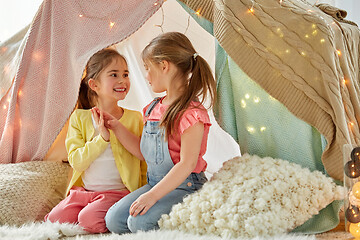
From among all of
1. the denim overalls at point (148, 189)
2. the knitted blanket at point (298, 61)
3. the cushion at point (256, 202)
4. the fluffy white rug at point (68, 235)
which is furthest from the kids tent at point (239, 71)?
the fluffy white rug at point (68, 235)

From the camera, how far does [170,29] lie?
197 cm

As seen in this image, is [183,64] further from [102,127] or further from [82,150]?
[82,150]

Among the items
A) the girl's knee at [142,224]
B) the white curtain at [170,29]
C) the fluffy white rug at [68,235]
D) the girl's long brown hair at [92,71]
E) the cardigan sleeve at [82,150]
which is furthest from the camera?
the white curtain at [170,29]

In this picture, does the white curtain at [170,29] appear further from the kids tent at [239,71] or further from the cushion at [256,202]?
the cushion at [256,202]

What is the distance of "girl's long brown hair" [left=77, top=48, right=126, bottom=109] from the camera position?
169 cm

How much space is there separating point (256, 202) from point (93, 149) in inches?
25.0

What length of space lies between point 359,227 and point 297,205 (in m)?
0.18

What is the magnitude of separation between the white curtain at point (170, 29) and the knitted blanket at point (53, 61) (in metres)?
0.20

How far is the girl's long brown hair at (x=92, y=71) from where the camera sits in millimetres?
1690

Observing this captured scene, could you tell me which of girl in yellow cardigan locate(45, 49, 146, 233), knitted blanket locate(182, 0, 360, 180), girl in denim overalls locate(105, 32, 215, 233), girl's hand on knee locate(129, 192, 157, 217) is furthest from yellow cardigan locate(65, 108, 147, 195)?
knitted blanket locate(182, 0, 360, 180)

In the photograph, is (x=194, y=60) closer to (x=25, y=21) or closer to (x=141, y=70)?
(x=141, y=70)

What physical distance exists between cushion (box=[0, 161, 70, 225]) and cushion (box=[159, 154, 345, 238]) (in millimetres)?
546

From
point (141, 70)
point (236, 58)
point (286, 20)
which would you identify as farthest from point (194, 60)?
point (141, 70)

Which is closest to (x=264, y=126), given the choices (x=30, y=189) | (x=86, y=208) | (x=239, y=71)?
(x=239, y=71)
